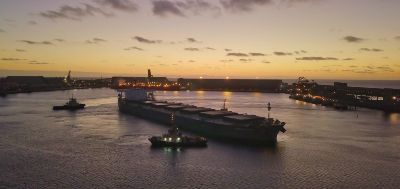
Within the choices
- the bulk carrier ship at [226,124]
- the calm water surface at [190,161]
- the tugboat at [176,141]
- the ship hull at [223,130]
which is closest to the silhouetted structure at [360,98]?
the calm water surface at [190,161]

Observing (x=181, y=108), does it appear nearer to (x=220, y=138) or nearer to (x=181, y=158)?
(x=220, y=138)

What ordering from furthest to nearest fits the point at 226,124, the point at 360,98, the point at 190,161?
the point at 360,98
the point at 226,124
the point at 190,161

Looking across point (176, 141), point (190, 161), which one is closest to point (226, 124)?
point (176, 141)

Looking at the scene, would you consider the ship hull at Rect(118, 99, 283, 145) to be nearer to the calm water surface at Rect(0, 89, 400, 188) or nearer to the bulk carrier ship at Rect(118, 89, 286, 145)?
the bulk carrier ship at Rect(118, 89, 286, 145)

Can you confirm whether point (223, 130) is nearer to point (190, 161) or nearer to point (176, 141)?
point (176, 141)

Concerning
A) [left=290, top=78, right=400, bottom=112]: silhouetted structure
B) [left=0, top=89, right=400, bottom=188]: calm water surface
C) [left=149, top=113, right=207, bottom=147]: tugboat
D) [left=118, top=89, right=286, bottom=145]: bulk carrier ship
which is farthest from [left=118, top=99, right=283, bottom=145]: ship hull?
[left=290, top=78, right=400, bottom=112]: silhouetted structure

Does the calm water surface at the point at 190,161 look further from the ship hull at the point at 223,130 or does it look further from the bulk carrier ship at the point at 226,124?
the bulk carrier ship at the point at 226,124

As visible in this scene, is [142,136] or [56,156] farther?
[142,136]

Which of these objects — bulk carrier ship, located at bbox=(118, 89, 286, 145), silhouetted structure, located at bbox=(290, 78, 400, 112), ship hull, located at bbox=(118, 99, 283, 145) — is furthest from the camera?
silhouetted structure, located at bbox=(290, 78, 400, 112)

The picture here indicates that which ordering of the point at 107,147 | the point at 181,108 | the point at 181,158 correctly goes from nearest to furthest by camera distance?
the point at 181,158 < the point at 107,147 < the point at 181,108

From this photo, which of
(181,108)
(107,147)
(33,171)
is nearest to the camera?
(33,171)

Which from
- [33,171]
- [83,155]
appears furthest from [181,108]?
[33,171]
